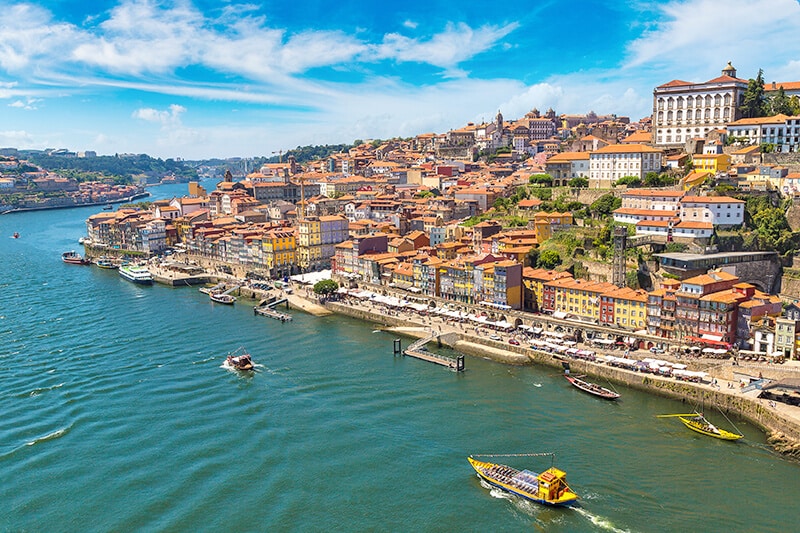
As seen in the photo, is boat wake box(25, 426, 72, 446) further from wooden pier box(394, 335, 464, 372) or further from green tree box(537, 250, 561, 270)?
green tree box(537, 250, 561, 270)

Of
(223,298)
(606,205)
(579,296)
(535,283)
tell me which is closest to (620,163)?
(606,205)

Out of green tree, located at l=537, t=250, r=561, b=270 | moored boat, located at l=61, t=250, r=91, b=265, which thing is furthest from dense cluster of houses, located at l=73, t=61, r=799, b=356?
moored boat, located at l=61, t=250, r=91, b=265

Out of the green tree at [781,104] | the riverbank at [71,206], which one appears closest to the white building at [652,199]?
the green tree at [781,104]

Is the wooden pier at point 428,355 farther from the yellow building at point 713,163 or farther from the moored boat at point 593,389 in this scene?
the yellow building at point 713,163

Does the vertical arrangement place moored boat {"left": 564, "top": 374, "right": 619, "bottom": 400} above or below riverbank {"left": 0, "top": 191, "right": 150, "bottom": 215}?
below

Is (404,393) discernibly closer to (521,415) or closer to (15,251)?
(521,415)

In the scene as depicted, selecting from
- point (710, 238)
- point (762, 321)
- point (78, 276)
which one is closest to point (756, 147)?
point (710, 238)
